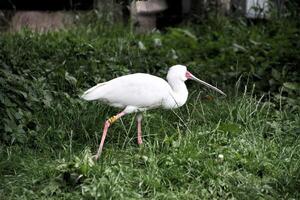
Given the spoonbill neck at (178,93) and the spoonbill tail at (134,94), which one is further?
the spoonbill neck at (178,93)

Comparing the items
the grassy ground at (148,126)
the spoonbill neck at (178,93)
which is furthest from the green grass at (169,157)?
the spoonbill neck at (178,93)

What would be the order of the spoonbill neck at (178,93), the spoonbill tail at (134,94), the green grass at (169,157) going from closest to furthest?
1. the green grass at (169,157)
2. the spoonbill tail at (134,94)
3. the spoonbill neck at (178,93)

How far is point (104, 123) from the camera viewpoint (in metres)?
6.16

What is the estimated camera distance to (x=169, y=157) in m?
5.25

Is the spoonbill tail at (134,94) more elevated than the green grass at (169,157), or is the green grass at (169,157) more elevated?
the spoonbill tail at (134,94)

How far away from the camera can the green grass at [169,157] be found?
16.1 ft

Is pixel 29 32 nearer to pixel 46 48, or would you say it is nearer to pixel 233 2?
pixel 46 48

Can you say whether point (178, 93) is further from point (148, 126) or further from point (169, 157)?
point (169, 157)

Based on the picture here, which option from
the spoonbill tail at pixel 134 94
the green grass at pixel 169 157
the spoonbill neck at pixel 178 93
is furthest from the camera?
the spoonbill neck at pixel 178 93

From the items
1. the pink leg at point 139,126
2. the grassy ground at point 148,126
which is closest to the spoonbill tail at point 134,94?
the pink leg at point 139,126

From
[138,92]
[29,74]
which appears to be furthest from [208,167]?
[29,74]

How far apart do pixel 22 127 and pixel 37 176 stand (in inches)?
36.6

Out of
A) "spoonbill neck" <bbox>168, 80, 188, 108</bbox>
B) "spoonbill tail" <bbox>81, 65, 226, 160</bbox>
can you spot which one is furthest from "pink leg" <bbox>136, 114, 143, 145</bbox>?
"spoonbill neck" <bbox>168, 80, 188, 108</bbox>

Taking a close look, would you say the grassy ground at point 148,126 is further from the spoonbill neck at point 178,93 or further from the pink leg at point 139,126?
the spoonbill neck at point 178,93
